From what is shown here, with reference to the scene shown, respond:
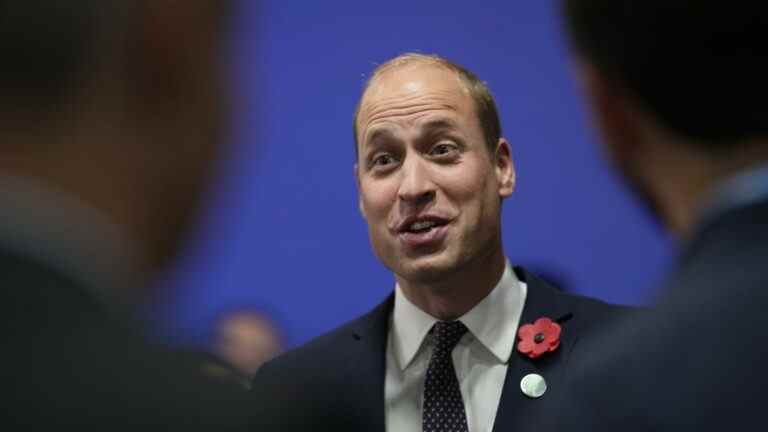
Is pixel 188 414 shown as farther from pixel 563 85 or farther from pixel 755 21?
pixel 563 85

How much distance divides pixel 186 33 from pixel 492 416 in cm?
164

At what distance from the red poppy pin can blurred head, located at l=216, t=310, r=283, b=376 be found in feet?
6.59

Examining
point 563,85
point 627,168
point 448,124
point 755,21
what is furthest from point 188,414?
point 563,85

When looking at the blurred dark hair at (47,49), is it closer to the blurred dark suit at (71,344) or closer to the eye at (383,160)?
the blurred dark suit at (71,344)

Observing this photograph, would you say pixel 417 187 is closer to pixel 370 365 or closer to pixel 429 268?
pixel 429 268

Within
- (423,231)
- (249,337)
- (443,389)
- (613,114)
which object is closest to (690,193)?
(613,114)

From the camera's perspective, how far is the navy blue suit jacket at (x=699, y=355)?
0.87 m

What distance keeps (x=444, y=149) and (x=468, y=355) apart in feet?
1.74

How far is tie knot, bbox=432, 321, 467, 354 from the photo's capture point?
7.95 feet

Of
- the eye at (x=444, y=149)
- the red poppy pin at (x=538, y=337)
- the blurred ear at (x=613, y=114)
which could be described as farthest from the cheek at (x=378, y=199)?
the blurred ear at (x=613, y=114)

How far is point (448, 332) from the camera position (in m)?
2.44

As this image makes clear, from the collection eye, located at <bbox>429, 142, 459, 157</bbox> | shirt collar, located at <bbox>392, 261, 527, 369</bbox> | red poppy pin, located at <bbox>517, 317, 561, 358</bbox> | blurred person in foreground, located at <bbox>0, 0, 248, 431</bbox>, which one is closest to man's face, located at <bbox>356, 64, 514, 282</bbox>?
eye, located at <bbox>429, 142, 459, 157</bbox>

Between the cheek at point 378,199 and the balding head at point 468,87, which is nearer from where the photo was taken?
the cheek at point 378,199

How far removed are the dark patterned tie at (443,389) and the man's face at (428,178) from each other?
13 centimetres
